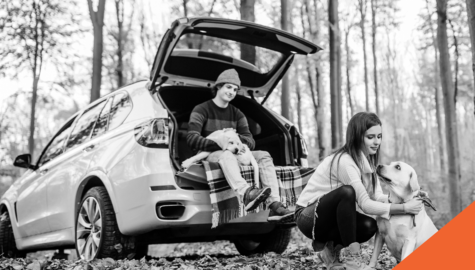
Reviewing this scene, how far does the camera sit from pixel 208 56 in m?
4.88

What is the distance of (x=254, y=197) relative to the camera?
364 centimetres

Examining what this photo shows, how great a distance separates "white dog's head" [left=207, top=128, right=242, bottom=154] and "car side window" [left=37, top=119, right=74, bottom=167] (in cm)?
230

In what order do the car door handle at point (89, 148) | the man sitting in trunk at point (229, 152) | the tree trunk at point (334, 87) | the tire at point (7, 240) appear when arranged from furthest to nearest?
the tree trunk at point (334, 87), the tire at point (7, 240), the car door handle at point (89, 148), the man sitting in trunk at point (229, 152)

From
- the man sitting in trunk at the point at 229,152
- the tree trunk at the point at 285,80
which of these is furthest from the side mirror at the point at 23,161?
the tree trunk at the point at 285,80

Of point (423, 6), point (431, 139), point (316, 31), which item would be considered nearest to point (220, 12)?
point (316, 31)

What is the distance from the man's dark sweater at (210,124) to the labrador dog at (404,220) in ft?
6.01

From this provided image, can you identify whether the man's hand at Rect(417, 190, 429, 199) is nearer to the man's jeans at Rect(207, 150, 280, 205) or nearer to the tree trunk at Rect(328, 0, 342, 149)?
the man's jeans at Rect(207, 150, 280, 205)

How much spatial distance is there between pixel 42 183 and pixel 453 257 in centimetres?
460

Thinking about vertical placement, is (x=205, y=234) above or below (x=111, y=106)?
below

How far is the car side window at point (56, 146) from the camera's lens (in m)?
5.54

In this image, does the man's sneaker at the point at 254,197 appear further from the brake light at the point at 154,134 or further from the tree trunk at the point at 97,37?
the tree trunk at the point at 97,37

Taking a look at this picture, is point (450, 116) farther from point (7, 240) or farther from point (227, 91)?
point (7, 240)

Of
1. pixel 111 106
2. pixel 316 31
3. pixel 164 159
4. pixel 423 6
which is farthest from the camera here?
pixel 316 31

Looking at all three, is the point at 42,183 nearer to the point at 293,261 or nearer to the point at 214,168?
the point at 214,168
